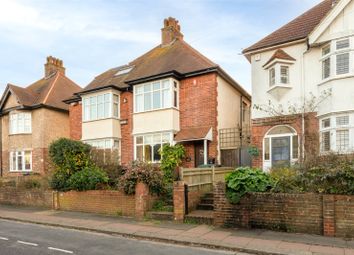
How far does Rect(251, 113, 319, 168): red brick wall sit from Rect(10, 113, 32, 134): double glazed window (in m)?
18.3

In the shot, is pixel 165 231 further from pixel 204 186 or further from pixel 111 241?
pixel 204 186

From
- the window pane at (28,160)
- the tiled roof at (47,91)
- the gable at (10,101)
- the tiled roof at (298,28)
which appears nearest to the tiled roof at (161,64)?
the tiled roof at (298,28)

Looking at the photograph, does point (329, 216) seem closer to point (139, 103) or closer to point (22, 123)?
point (139, 103)

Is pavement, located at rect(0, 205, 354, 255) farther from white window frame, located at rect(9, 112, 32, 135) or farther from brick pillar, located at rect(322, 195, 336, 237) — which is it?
white window frame, located at rect(9, 112, 32, 135)

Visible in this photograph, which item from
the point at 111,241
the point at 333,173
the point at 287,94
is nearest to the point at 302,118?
the point at 287,94

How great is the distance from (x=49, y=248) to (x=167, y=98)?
11883 millimetres

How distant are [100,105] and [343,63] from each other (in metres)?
14.0

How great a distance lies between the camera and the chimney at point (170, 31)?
75.9 feet

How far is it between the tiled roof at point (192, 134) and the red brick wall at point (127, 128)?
11.9 ft

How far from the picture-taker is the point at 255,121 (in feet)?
54.5

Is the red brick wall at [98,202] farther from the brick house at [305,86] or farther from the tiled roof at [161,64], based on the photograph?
the tiled roof at [161,64]

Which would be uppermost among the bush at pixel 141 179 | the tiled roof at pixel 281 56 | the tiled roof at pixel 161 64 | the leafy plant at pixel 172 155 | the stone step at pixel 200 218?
the tiled roof at pixel 161 64

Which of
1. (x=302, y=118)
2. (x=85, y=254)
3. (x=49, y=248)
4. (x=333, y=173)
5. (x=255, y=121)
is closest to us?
(x=85, y=254)

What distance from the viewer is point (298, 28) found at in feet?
54.0
